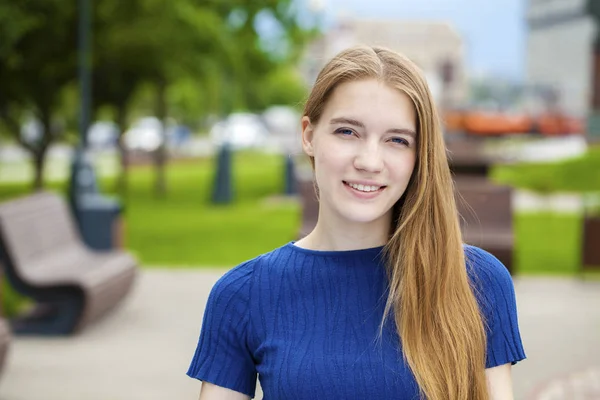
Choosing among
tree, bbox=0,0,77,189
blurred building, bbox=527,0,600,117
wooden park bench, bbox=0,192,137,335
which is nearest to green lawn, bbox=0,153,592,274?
tree, bbox=0,0,77,189

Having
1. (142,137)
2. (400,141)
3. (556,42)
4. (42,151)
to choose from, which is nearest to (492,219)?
(400,141)

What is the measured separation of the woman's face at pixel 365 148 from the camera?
7.07 ft

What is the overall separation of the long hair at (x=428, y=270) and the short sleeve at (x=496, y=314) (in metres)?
0.03

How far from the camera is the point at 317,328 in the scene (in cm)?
215

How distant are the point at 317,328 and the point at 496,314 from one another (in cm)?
38

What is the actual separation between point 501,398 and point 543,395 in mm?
4587

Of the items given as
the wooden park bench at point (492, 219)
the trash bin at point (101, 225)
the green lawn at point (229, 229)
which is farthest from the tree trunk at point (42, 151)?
the wooden park bench at point (492, 219)

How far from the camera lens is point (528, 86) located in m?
99.8

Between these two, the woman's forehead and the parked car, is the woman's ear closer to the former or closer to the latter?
the woman's forehead

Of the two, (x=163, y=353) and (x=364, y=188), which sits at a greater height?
(x=364, y=188)

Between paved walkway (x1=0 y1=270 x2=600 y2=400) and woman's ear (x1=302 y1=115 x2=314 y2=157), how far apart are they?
13.1 ft

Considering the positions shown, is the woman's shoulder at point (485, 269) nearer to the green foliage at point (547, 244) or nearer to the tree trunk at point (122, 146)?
the green foliage at point (547, 244)

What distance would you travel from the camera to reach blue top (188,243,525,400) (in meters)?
2.11

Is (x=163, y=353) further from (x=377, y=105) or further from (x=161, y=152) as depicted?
(x=161, y=152)
